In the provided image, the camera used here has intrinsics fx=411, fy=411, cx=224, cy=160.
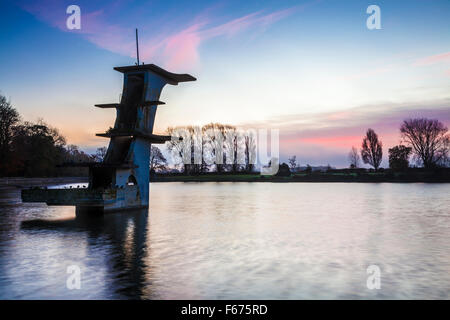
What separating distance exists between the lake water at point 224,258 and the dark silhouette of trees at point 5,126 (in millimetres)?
55657

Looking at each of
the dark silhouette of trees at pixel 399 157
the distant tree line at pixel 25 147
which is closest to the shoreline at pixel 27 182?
the distant tree line at pixel 25 147

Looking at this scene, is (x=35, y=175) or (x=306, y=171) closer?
(x=35, y=175)

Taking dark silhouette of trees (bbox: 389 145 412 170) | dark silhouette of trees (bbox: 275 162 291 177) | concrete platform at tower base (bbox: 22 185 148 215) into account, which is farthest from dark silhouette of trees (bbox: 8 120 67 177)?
dark silhouette of trees (bbox: 389 145 412 170)

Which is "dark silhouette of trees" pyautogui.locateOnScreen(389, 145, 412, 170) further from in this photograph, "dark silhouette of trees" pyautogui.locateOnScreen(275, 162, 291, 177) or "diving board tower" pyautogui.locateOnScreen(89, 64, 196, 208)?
"diving board tower" pyautogui.locateOnScreen(89, 64, 196, 208)

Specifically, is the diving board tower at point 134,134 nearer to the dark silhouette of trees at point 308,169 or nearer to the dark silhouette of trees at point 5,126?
the dark silhouette of trees at point 5,126

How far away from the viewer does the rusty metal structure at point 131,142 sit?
88.2 ft

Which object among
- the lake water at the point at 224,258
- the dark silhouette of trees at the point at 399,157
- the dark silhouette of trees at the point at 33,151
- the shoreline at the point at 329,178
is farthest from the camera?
the dark silhouette of trees at the point at 399,157

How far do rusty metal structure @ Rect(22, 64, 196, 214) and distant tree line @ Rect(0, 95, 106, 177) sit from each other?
53095 mm

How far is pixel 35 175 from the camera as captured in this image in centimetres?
8588

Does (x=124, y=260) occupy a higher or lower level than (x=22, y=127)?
lower

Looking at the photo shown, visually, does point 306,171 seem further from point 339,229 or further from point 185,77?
point 339,229

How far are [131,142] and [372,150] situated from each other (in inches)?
4004
